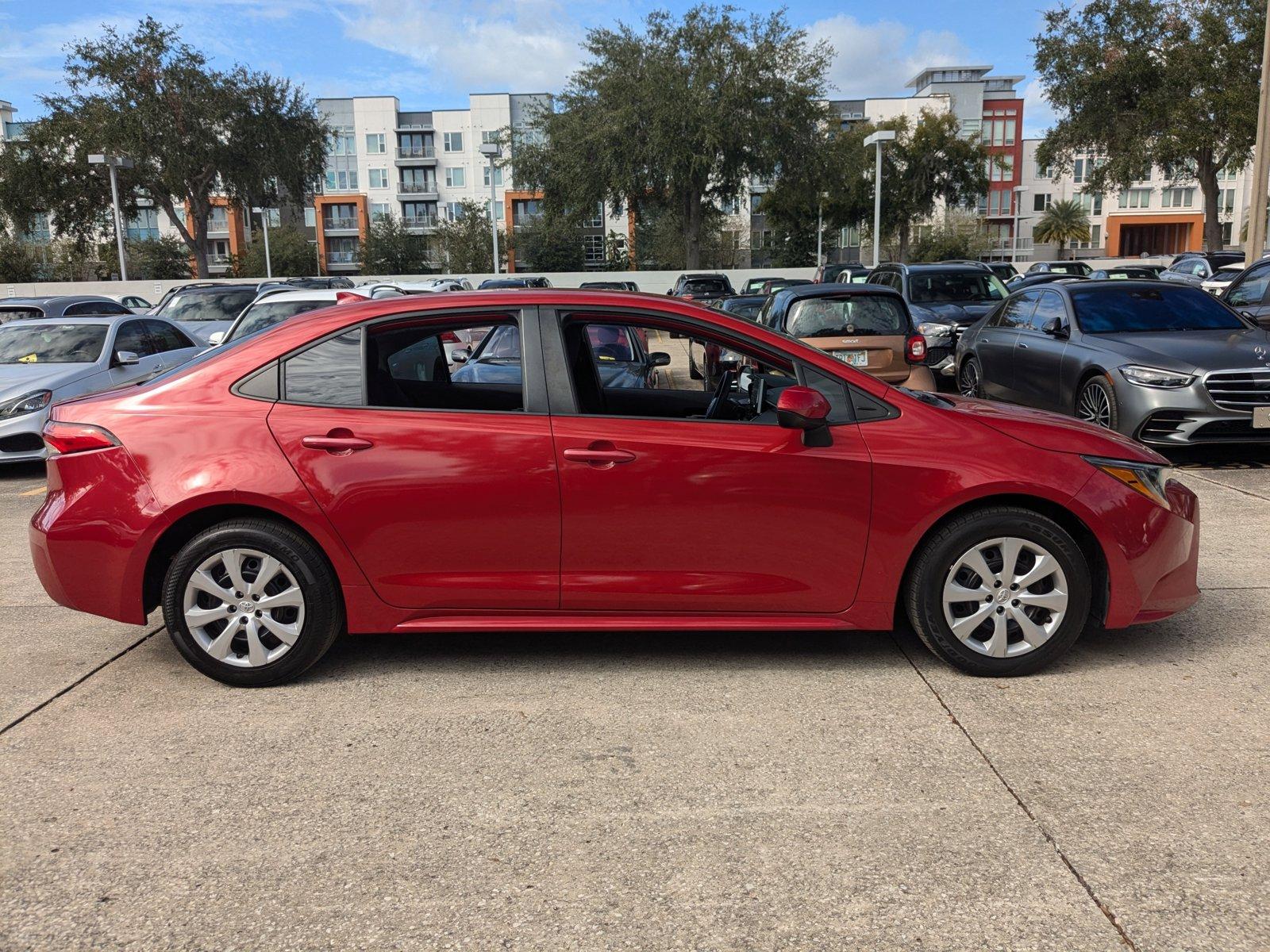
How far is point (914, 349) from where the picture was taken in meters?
11.8

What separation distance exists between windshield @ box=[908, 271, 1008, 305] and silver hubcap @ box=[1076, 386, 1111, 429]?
7360mm

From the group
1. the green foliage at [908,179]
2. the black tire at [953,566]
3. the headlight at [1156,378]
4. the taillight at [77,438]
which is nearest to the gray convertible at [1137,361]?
the headlight at [1156,378]

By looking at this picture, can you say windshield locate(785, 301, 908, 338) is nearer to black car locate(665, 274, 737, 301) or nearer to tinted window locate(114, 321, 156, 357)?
tinted window locate(114, 321, 156, 357)

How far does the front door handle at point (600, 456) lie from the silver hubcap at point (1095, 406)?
6457 millimetres

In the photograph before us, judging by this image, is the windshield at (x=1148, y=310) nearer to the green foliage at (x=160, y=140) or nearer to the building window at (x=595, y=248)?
the green foliage at (x=160, y=140)

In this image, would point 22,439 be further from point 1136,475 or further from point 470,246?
point 470,246

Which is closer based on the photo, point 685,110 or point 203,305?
point 203,305

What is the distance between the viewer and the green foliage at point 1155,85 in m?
33.3

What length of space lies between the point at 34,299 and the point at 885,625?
1619 centimetres

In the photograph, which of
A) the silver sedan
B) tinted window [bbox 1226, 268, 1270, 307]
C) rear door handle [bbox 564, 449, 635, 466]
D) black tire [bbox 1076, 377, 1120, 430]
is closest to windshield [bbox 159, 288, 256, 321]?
the silver sedan

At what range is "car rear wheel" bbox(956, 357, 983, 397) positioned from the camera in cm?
1252

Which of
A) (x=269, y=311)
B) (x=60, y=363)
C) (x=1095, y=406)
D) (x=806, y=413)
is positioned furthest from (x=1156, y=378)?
(x=60, y=363)

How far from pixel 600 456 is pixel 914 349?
8214mm

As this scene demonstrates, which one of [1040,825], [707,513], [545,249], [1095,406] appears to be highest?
[545,249]
